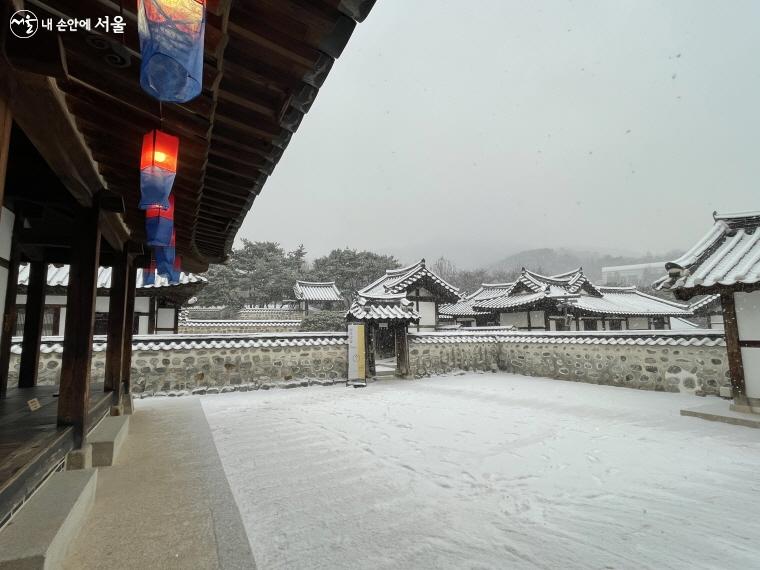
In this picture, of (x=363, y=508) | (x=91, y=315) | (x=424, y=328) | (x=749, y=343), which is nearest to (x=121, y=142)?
(x=91, y=315)

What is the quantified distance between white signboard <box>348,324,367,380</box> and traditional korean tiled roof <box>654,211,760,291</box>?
7.90 m

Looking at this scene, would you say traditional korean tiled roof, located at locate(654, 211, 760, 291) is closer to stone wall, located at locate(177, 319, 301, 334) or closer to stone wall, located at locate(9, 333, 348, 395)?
stone wall, located at locate(9, 333, 348, 395)

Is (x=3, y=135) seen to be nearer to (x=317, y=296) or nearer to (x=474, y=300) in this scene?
(x=474, y=300)

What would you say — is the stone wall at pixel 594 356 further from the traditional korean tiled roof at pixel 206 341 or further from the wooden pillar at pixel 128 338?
the wooden pillar at pixel 128 338

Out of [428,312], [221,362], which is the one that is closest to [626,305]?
[428,312]

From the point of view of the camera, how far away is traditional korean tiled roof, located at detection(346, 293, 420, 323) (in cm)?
1230

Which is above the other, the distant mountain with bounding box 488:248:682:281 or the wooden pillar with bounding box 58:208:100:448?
the distant mountain with bounding box 488:248:682:281

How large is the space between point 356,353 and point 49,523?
979cm

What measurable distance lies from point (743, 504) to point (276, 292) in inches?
1346

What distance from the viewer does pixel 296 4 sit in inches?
70.3

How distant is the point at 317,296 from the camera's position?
32.9m

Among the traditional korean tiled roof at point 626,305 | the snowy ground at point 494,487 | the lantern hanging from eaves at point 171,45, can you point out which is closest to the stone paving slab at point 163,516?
the snowy ground at point 494,487

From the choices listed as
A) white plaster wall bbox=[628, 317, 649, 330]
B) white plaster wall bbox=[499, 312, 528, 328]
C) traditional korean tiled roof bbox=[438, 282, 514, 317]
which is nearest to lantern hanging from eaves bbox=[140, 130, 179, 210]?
white plaster wall bbox=[499, 312, 528, 328]

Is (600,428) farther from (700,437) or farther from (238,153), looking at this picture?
(238,153)
